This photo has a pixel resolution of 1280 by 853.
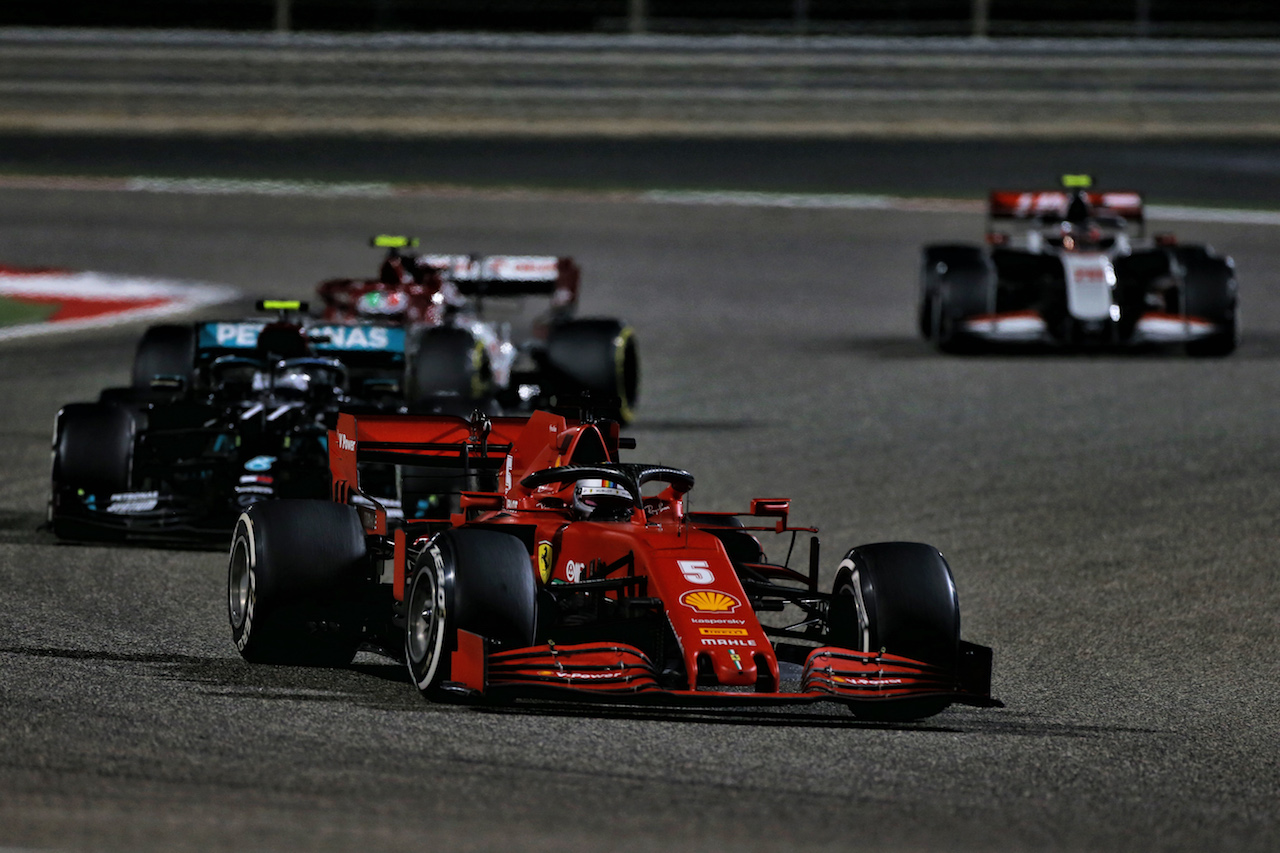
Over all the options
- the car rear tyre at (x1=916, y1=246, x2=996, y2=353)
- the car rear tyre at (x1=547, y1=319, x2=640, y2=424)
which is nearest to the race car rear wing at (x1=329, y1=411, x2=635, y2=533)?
the car rear tyre at (x1=547, y1=319, x2=640, y2=424)

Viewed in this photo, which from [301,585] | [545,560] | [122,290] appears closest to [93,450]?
[301,585]

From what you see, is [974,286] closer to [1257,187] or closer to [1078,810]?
[1257,187]

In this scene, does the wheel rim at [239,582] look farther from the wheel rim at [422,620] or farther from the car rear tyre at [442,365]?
the car rear tyre at [442,365]

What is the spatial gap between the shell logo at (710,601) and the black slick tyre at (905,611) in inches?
18.7

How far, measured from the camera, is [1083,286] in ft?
59.1

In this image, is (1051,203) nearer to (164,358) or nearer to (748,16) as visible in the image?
(164,358)

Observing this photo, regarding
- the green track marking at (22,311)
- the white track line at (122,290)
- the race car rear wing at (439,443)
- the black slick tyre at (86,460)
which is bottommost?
the green track marking at (22,311)

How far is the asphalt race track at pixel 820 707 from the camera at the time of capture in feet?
19.9

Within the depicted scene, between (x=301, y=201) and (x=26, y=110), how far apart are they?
13.3 ft

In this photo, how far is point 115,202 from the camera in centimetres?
2614

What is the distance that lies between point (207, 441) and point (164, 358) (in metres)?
1.40

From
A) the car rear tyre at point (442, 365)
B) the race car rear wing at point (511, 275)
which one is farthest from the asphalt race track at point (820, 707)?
the car rear tyre at point (442, 365)

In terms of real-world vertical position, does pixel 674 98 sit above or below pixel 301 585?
above

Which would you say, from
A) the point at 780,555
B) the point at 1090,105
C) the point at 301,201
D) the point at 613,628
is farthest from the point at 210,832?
the point at 1090,105
